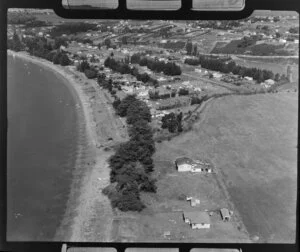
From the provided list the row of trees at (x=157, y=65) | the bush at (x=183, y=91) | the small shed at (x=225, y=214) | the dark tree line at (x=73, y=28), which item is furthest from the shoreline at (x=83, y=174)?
the small shed at (x=225, y=214)

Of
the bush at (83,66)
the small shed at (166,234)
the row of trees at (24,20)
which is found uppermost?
the row of trees at (24,20)

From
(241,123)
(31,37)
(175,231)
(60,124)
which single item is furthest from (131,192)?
(31,37)

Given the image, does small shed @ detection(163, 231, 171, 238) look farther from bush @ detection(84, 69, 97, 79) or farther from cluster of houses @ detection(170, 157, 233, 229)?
bush @ detection(84, 69, 97, 79)

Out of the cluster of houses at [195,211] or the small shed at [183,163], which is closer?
the cluster of houses at [195,211]

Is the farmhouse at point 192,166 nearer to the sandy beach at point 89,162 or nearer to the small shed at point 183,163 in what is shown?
the small shed at point 183,163

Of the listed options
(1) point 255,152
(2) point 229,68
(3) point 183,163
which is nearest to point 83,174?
(3) point 183,163

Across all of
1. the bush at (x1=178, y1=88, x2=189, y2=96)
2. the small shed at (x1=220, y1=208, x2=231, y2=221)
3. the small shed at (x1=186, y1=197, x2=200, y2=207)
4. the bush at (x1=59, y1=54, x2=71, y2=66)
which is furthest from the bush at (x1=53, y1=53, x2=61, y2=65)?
the small shed at (x1=220, y1=208, x2=231, y2=221)

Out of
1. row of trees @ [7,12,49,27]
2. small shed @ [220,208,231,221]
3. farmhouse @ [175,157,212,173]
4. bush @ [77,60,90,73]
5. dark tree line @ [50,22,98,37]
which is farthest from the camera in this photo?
bush @ [77,60,90,73]
